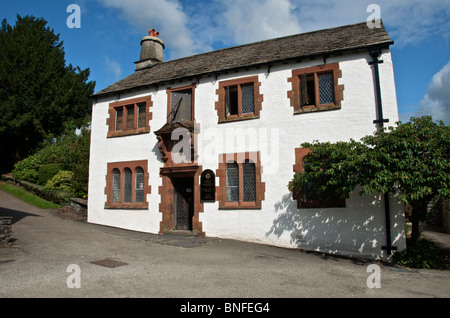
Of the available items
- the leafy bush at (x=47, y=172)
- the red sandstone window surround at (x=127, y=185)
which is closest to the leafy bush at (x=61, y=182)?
the leafy bush at (x=47, y=172)

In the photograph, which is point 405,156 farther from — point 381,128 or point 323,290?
point 323,290

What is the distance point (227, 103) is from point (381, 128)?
5.92 metres

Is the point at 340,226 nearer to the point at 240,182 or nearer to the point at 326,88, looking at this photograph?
the point at 240,182

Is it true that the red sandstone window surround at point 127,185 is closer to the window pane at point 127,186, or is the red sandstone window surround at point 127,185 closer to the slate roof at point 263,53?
the window pane at point 127,186

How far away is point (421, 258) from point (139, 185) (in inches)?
433

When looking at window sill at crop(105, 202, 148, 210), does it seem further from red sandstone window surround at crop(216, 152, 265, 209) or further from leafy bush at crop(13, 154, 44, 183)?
leafy bush at crop(13, 154, 44, 183)

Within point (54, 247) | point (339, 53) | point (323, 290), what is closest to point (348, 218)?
point (323, 290)

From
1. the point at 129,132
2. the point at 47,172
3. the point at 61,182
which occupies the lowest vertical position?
the point at 61,182

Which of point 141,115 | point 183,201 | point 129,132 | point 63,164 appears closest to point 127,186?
point 129,132

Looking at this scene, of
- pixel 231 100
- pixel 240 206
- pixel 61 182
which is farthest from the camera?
pixel 61 182

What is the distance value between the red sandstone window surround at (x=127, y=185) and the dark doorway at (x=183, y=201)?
129 cm

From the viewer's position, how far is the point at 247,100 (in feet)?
41.5

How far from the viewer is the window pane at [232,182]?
12258mm

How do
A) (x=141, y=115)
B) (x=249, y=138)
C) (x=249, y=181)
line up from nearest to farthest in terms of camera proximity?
1. (x=249, y=181)
2. (x=249, y=138)
3. (x=141, y=115)
